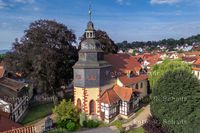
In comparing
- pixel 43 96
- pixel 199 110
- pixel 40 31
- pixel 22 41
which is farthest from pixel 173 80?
pixel 43 96

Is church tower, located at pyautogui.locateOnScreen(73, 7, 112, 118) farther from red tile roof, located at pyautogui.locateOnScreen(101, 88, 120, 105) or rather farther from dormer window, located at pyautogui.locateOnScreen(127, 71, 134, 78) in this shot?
dormer window, located at pyautogui.locateOnScreen(127, 71, 134, 78)

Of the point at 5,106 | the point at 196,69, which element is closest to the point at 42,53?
the point at 5,106

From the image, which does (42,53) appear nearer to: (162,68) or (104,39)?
(104,39)

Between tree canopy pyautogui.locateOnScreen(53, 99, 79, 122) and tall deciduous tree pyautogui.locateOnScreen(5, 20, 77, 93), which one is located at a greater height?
tall deciduous tree pyautogui.locateOnScreen(5, 20, 77, 93)

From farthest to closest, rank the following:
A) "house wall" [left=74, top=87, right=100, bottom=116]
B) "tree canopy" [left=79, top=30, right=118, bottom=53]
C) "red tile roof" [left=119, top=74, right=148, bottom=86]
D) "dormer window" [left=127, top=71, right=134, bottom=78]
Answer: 1. "tree canopy" [left=79, top=30, right=118, bottom=53]
2. "dormer window" [left=127, top=71, right=134, bottom=78]
3. "red tile roof" [left=119, top=74, right=148, bottom=86]
4. "house wall" [left=74, top=87, right=100, bottom=116]

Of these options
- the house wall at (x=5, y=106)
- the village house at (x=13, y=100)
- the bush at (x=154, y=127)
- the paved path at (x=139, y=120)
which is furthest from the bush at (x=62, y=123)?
the bush at (x=154, y=127)

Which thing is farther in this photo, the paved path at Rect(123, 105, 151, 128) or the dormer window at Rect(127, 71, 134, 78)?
the dormer window at Rect(127, 71, 134, 78)

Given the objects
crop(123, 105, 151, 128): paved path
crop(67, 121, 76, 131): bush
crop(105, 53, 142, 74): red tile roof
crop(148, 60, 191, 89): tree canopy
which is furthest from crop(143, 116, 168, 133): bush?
crop(105, 53, 142, 74): red tile roof
